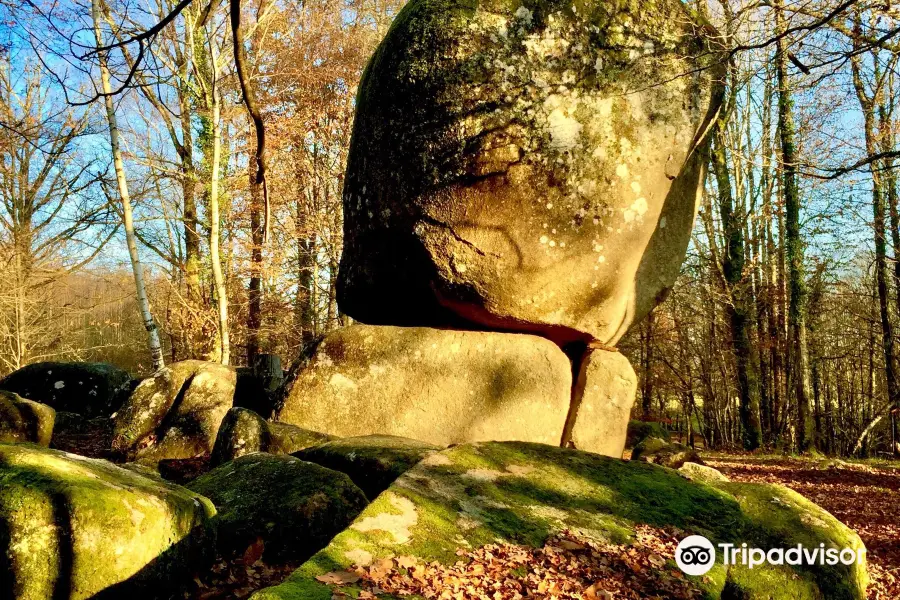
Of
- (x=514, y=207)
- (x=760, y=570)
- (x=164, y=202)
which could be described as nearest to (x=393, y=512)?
(x=760, y=570)

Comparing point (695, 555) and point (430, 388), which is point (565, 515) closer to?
point (695, 555)

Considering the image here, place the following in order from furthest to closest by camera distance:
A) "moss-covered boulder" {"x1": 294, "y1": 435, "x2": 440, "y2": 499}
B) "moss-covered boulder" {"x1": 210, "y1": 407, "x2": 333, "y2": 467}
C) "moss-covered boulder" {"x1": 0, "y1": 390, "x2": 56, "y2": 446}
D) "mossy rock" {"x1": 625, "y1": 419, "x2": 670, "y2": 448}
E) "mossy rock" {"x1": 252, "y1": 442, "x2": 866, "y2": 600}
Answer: "mossy rock" {"x1": 625, "y1": 419, "x2": 670, "y2": 448} < "moss-covered boulder" {"x1": 0, "y1": 390, "x2": 56, "y2": 446} < "moss-covered boulder" {"x1": 210, "y1": 407, "x2": 333, "y2": 467} < "moss-covered boulder" {"x1": 294, "y1": 435, "x2": 440, "y2": 499} < "mossy rock" {"x1": 252, "y1": 442, "x2": 866, "y2": 600}

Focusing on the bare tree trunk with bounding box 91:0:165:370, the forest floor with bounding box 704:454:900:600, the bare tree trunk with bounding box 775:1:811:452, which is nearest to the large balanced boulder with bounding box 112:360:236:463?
the bare tree trunk with bounding box 91:0:165:370

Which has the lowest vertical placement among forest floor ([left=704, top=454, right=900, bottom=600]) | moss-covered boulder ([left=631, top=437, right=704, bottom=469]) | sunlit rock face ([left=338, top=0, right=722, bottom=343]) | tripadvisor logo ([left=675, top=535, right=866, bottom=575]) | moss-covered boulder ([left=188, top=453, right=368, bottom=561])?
forest floor ([left=704, top=454, right=900, bottom=600])

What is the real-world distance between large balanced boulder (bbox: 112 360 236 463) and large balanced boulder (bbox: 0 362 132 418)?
2.97 m

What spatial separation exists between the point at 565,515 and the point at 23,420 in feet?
21.8

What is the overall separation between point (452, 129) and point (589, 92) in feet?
4.49

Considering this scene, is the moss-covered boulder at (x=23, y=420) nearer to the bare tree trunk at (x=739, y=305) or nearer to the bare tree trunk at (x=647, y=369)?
the bare tree trunk at (x=739, y=305)

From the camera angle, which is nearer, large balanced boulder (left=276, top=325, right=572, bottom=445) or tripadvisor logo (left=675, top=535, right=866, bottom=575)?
tripadvisor logo (left=675, top=535, right=866, bottom=575)

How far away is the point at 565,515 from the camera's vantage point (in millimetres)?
3318

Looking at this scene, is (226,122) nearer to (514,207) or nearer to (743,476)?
(514,207)

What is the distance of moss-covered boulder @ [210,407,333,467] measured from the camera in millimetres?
5348

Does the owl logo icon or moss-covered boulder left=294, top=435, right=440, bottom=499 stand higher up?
moss-covered boulder left=294, top=435, right=440, bottom=499

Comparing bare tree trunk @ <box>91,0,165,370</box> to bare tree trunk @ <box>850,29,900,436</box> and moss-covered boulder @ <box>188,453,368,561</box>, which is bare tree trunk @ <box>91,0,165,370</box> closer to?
moss-covered boulder @ <box>188,453,368,561</box>
